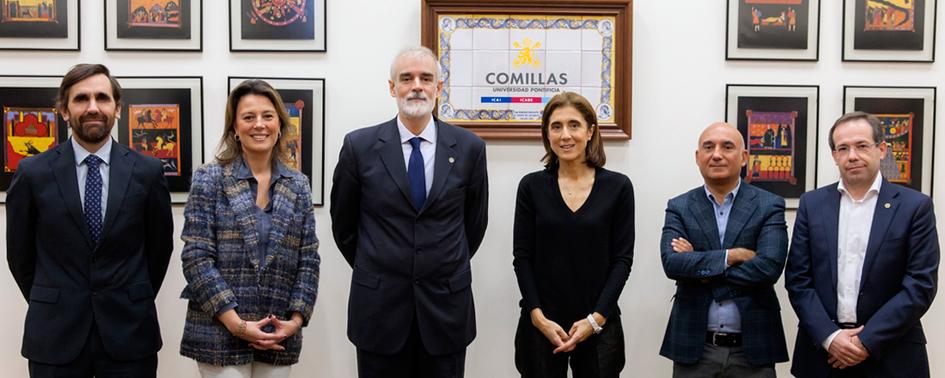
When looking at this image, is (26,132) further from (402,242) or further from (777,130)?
(777,130)

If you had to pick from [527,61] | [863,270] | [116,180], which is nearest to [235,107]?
[116,180]

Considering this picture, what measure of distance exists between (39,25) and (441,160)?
2092 millimetres

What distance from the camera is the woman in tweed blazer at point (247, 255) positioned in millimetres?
2211

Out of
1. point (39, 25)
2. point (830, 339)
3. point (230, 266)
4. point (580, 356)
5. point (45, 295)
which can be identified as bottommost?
point (580, 356)

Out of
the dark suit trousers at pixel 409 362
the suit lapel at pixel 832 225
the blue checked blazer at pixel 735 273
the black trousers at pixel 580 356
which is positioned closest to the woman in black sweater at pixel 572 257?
the black trousers at pixel 580 356

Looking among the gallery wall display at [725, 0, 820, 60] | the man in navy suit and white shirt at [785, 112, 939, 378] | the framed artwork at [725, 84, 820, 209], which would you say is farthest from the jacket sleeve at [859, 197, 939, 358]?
the gallery wall display at [725, 0, 820, 60]

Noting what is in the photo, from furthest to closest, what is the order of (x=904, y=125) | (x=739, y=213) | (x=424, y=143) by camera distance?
(x=904, y=125), (x=739, y=213), (x=424, y=143)

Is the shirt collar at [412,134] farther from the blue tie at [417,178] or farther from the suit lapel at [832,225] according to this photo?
the suit lapel at [832,225]

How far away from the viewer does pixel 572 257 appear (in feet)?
8.56

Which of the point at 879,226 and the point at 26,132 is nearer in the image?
the point at 879,226

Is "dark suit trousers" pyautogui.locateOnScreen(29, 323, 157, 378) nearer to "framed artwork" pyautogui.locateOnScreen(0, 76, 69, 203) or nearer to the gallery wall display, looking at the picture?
"framed artwork" pyautogui.locateOnScreen(0, 76, 69, 203)

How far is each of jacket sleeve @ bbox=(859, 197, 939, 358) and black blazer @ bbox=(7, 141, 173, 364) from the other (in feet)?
8.08

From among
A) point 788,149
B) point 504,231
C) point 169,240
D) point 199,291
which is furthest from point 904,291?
point 169,240

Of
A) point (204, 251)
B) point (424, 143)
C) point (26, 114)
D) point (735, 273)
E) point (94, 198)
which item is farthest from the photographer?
point (26, 114)
